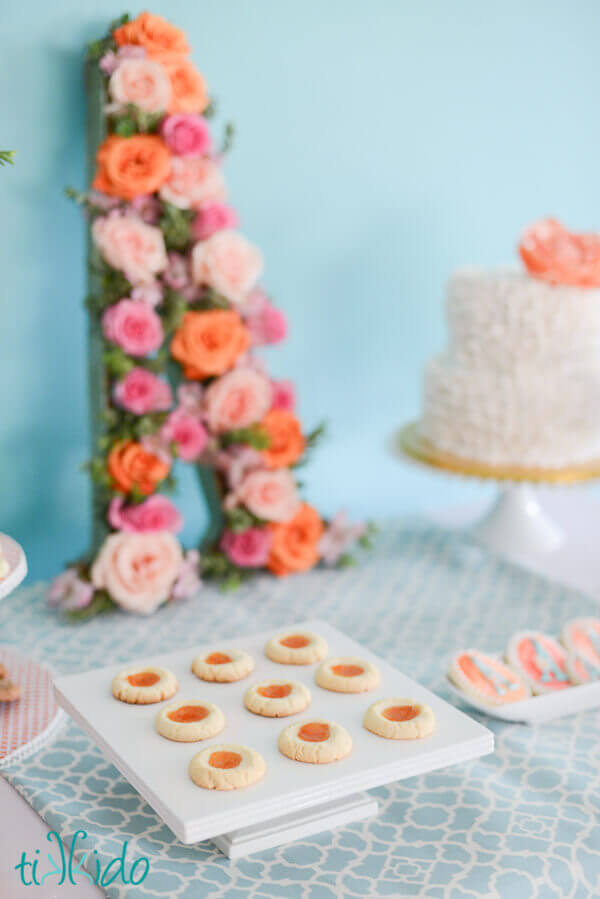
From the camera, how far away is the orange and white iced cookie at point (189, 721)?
44.9 inches

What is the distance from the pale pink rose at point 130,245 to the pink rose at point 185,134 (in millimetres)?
135

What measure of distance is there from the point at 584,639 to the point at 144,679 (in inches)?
25.8

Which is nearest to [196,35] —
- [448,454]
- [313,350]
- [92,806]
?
[313,350]

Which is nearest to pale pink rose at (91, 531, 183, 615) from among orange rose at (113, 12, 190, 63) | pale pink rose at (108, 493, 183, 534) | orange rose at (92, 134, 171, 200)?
pale pink rose at (108, 493, 183, 534)

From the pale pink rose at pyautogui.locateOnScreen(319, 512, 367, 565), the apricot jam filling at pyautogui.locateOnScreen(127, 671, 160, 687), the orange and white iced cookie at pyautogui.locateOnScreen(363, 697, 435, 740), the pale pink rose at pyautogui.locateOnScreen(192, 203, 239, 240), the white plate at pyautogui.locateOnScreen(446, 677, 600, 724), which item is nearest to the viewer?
the orange and white iced cookie at pyautogui.locateOnScreen(363, 697, 435, 740)

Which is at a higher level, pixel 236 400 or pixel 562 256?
pixel 562 256

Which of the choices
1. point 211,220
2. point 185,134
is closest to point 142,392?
point 211,220

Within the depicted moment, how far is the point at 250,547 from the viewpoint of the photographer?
1.93 m

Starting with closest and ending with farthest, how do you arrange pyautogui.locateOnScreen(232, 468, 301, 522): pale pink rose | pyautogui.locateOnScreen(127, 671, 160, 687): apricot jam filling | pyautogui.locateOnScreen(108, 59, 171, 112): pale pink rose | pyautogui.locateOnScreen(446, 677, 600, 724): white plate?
pyautogui.locateOnScreen(127, 671, 160, 687): apricot jam filling, pyautogui.locateOnScreen(446, 677, 600, 724): white plate, pyautogui.locateOnScreen(108, 59, 171, 112): pale pink rose, pyautogui.locateOnScreen(232, 468, 301, 522): pale pink rose

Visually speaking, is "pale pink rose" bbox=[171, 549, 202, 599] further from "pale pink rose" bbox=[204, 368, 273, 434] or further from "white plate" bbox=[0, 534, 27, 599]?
"white plate" bbox=[0, 534, 27, 599]

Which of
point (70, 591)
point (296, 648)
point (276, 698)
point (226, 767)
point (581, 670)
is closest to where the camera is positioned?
point (226, 767)

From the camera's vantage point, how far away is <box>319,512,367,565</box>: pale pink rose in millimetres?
2047

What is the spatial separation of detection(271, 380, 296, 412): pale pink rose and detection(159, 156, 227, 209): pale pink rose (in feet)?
1.21

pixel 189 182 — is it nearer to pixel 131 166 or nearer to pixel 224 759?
pixel 131 166
